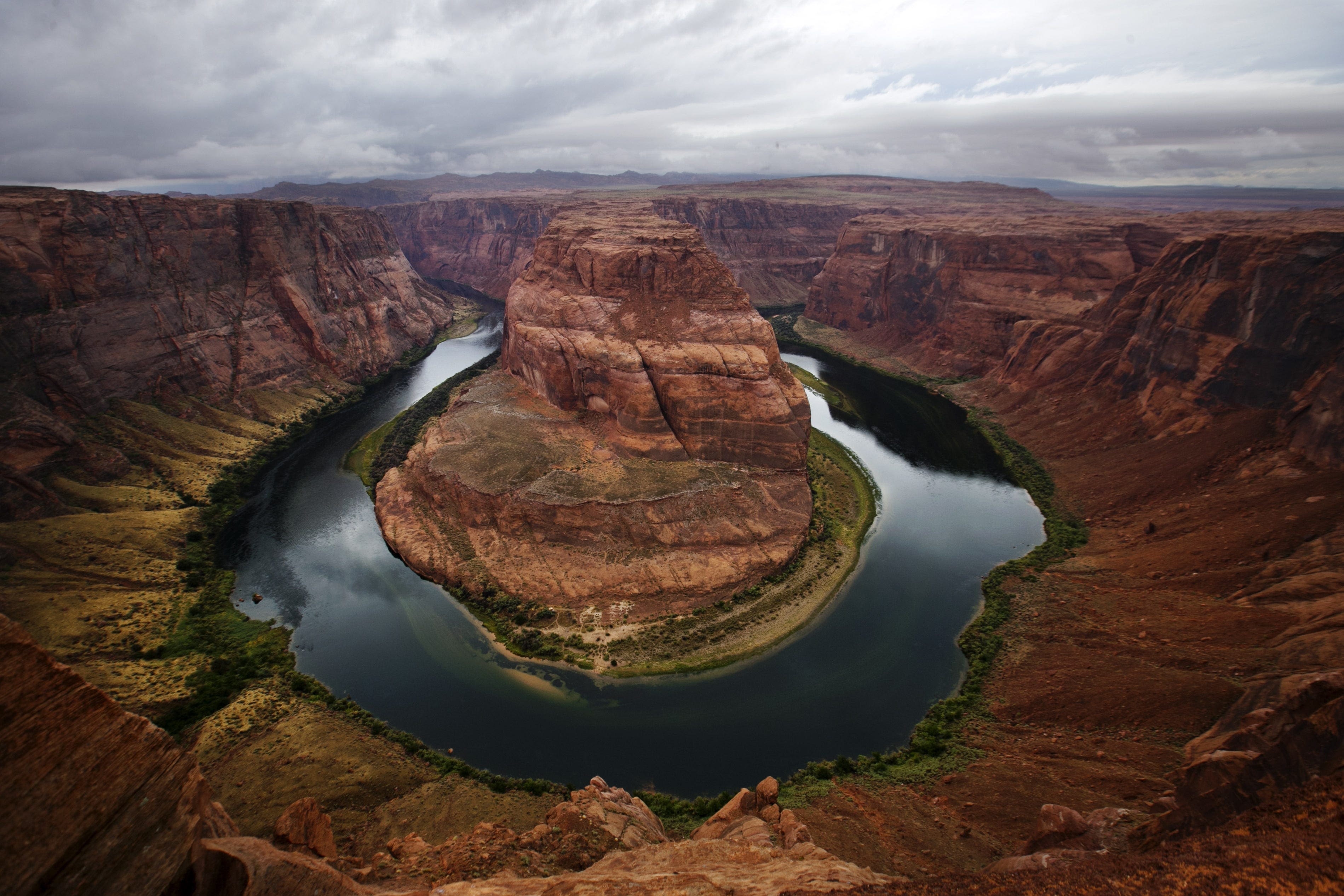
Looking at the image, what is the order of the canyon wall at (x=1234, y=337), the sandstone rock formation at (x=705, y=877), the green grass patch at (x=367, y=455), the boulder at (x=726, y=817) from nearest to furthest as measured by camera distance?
the sandstone rock formation at (x=705, y=877), the boulder at (x=726, y=817), the canyon wall at (x=1234, y=337), the green grass patch at (x=367, y=455)

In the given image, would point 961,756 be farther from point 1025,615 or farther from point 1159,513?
point 1159,513

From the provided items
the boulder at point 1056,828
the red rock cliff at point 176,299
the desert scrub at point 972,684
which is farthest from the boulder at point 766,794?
the red rock cliff at point 176,299

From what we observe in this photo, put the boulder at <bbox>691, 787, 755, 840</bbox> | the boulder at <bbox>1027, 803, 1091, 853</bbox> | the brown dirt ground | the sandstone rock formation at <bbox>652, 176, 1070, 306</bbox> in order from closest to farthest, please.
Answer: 1. the boulder at <bbox>1027, 803, 1091, 853</bbox>
2. the boulder at <bbox>691, 787, 755, 840</bbox>
3. the brown dirt ground
4. the sandstone rock formation at <bbox>652, 176, 1070, 306</bbox>

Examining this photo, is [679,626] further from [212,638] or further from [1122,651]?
[212,638]

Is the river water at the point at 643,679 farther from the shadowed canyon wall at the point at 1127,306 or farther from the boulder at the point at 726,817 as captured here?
the shadowed canyon wall at the point at 1127,306

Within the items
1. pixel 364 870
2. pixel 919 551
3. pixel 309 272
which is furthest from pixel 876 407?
pixel 309 272

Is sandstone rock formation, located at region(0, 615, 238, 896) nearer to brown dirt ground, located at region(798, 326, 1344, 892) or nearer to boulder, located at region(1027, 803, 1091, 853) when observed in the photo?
brown dirt ground, located at region(798, 326, 1344, 892)

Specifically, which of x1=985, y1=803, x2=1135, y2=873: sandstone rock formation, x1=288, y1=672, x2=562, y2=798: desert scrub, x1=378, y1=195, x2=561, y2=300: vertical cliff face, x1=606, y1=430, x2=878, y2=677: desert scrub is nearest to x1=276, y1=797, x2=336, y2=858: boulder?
x1=288, y1=672, x2=562, y2=798: desert scrub
